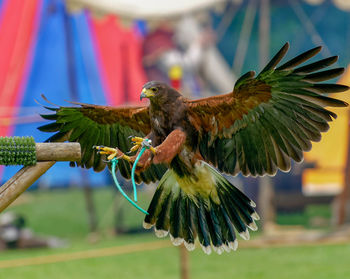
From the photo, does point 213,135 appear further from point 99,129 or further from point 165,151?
point 99,129

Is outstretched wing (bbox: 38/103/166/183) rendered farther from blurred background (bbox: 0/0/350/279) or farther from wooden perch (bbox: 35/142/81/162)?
blurred background (bbox: 0/0/350/279)

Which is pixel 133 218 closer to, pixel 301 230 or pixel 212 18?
pixel 301 230

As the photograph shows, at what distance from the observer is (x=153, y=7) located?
32.7ft

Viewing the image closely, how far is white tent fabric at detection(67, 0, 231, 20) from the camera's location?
9.64 metres

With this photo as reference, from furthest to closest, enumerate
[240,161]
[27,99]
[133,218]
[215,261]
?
[133,218]
[27,99]
[215,261]
[240,161]

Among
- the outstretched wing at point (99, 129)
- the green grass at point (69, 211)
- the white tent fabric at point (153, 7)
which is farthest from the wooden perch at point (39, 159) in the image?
the white tent fabric at point (153, 7)

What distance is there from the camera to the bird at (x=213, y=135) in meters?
2.52

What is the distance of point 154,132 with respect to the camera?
258cm

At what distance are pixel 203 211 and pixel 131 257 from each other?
550cm

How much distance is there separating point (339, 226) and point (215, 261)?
2.36 m

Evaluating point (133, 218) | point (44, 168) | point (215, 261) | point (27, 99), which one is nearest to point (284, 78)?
point (44, 168)

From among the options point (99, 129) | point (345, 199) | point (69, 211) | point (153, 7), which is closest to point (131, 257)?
point (69, 211)

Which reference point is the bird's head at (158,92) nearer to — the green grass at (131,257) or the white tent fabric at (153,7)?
the green grass at (131,257)

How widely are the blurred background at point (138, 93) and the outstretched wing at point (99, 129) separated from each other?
15.4 ft
